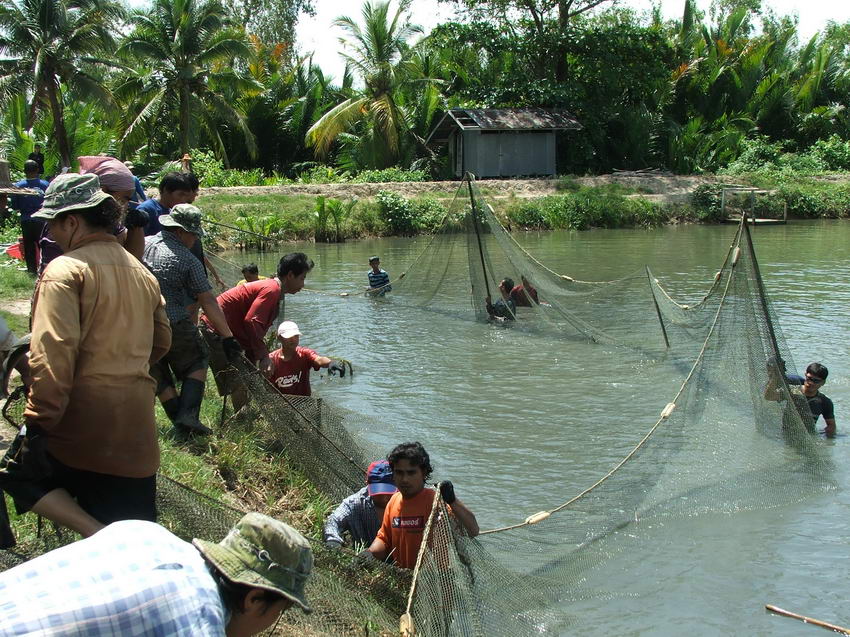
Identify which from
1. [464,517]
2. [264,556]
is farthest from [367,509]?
[264,556]

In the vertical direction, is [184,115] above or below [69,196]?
above

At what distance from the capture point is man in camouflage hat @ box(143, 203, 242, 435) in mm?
4547

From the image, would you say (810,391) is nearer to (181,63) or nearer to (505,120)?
(181,63)

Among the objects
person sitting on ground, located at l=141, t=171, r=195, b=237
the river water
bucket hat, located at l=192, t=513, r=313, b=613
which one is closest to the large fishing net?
the river water

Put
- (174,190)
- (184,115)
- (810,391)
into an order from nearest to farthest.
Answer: (174,190)
(810,391)
(184,115)

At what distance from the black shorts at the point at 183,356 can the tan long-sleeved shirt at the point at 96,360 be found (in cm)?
180

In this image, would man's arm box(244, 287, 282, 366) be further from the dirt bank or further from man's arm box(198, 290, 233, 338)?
the dirt bank

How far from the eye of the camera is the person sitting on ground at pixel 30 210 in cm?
905

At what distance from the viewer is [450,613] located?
3229 millimetres

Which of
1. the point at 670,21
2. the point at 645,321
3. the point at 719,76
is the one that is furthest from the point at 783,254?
the point at 670,21

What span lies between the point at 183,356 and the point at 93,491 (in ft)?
6.30

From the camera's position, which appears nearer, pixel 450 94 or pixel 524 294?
pixel 524 294

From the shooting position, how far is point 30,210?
9211 millimetres

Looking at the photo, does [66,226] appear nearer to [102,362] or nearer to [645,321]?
[102,362]
